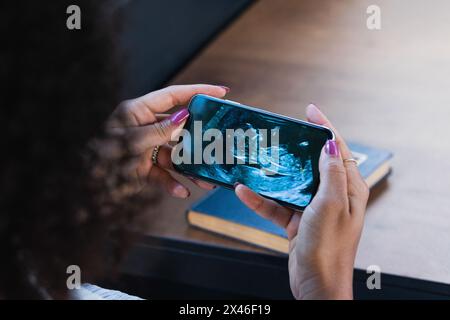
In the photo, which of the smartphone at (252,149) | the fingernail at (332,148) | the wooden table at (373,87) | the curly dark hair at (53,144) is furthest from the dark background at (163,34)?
the curly dark hair at (53,144)

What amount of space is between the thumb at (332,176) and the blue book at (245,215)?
7.2 inches

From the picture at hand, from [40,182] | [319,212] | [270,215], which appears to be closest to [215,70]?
[270,215]

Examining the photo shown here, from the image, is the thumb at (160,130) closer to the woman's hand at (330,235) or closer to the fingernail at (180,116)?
the fingernail at (180,116)

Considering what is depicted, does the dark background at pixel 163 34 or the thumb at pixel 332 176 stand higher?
the dark background at pixel 163 34

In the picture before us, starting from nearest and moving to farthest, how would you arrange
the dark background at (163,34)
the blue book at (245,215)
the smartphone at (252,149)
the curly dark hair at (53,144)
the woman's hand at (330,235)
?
the curly dark hair at (53,144) → the woman's hand at (330,235) → the smartphone at (252,149) → the blue book at (245,215) → the dark background at (163,34)

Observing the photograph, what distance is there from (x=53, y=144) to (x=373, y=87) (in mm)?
975

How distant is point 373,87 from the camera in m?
1.51

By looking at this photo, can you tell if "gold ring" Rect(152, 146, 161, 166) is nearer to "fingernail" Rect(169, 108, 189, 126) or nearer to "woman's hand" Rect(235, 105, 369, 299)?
"fingernail" Rect(169, 108, 189, 126)

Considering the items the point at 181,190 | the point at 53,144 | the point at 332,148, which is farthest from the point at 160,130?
the point at 53,144

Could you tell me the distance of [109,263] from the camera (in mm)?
787

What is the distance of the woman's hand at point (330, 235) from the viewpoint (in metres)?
0.88

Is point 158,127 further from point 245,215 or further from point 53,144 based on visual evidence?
point 53,144

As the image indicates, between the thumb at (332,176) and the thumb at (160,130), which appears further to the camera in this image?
the thumb at (160,130)

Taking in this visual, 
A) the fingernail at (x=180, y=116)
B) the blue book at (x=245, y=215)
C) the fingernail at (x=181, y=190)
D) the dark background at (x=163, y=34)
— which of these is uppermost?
the dark background at (x=163, y=34)
